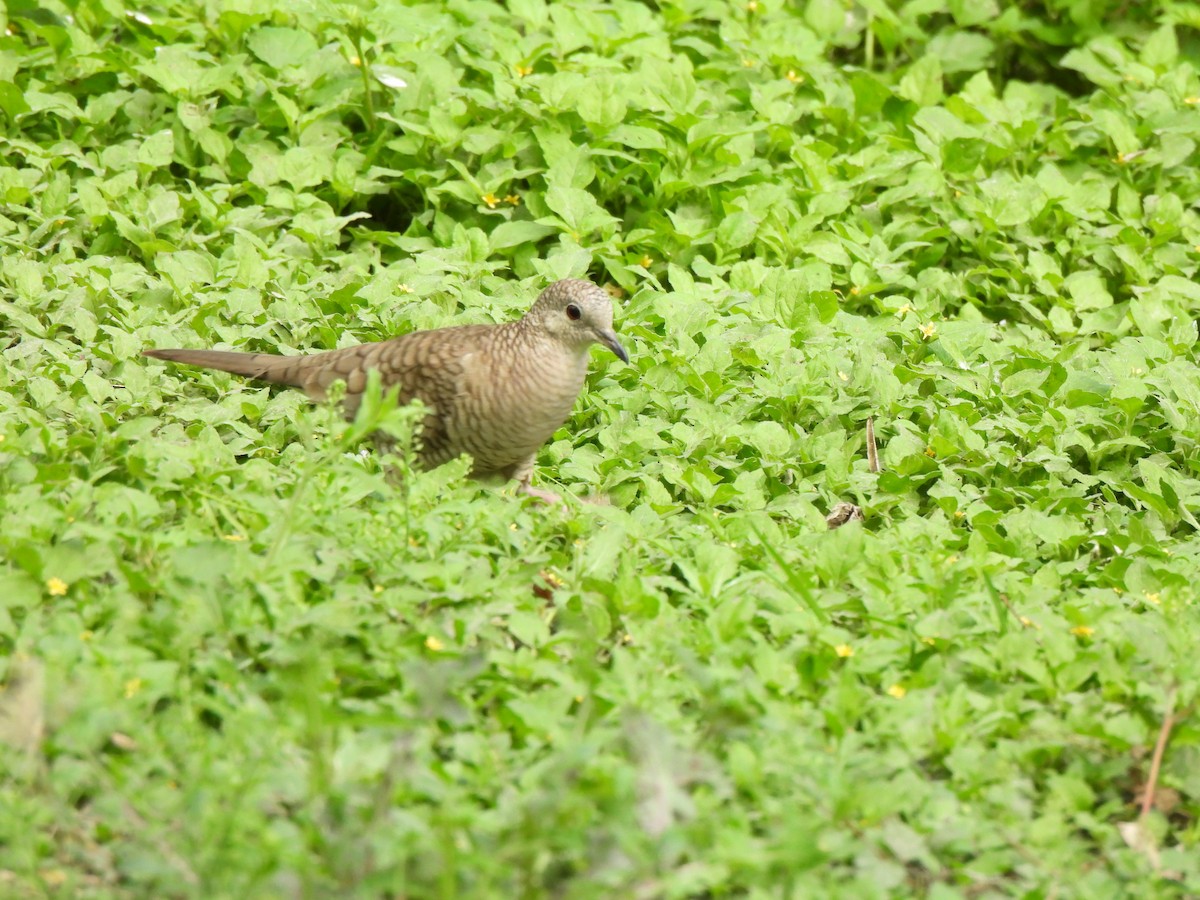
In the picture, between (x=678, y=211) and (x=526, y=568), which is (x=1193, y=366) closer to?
(x=678, y=211)

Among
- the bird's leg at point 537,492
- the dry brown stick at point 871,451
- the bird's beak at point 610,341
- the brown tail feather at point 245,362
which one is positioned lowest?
the bird's leg at point 537,492

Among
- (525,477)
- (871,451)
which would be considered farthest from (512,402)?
(871,451)

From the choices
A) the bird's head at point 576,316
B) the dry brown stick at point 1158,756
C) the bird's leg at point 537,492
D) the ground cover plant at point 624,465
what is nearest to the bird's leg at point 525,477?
the bird's leg at point 537,492

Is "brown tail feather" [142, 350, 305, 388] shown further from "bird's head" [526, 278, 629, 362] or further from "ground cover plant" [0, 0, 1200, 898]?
"bird's head" [526, 278, 629, 362]

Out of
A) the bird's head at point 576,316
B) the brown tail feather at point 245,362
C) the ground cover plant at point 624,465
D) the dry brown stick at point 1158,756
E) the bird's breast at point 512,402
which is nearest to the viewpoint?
the ground cover plant at point 624,465

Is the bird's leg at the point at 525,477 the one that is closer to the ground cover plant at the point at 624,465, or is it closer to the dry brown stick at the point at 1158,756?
the ground cover plant at the point at 624,465

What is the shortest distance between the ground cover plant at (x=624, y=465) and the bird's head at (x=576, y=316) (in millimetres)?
416

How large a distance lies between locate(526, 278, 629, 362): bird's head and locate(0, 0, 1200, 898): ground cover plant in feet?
1.37

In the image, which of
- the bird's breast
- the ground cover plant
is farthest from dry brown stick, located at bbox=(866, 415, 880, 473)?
the bird's breast

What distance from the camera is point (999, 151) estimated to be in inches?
270

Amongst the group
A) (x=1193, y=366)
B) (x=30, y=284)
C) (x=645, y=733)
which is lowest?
(x=30, y=284)

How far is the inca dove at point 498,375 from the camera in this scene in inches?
193

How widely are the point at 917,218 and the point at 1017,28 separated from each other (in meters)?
2.09

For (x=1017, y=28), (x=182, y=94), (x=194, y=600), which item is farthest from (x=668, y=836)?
(x=1017, y=28)
